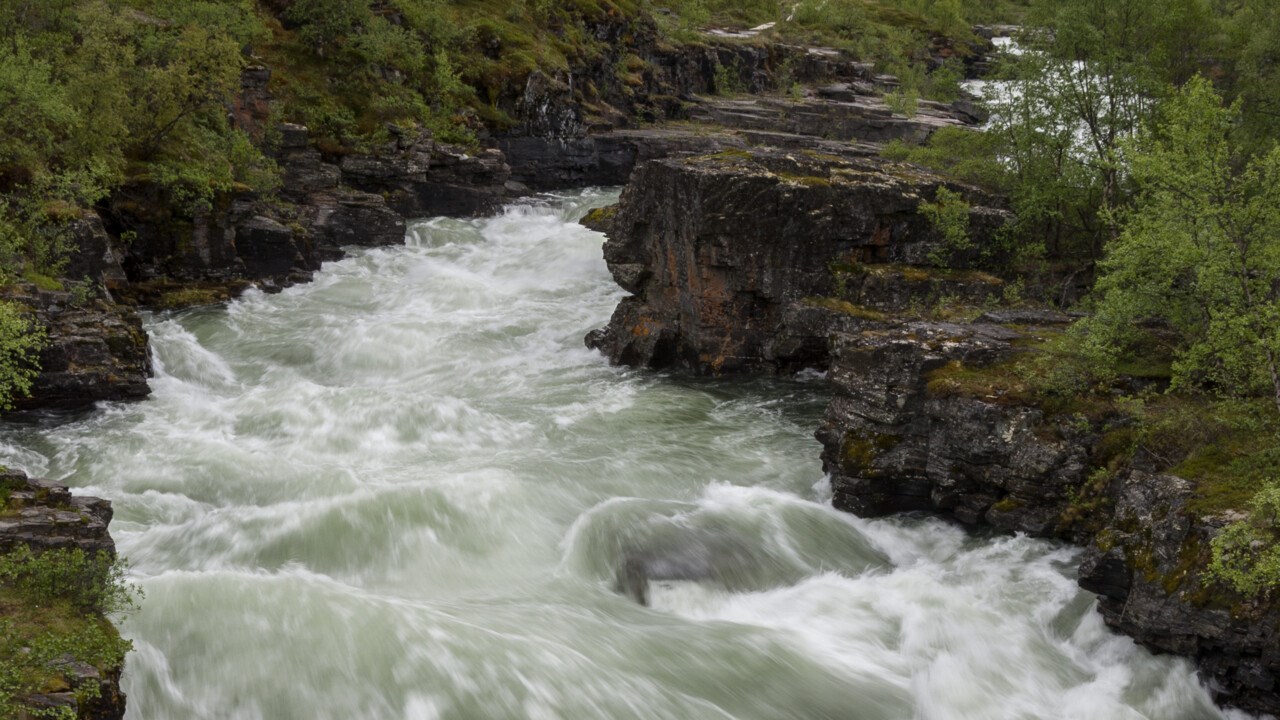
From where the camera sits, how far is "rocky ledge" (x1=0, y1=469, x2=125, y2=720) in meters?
10.0

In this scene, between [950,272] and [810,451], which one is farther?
[950,272]

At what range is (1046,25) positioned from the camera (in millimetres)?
28234

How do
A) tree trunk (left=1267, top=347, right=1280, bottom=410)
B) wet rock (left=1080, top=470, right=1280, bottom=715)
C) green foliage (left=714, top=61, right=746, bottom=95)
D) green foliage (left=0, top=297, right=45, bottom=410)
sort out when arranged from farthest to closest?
1. green foliage (left=714, top=61, right=746, bottom=95)
2. green foliage (left=0, top=297, right=45, bottom=410)
3. tree trunk (left=1267, top=347, right=1280, bottom=410)
4. wet rock (left=1080, top=470, right=1280, bottom=715)

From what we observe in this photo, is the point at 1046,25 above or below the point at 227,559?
above

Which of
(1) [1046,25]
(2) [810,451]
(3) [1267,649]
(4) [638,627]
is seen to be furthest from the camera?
(1) [1046,25]

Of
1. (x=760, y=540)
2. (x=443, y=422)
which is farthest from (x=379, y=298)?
(x=760, y=540)

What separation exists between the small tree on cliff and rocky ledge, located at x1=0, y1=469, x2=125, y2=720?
1679 cm

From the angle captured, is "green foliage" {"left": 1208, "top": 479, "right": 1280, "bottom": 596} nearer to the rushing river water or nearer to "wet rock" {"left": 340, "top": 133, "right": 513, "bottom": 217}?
the rushing river water

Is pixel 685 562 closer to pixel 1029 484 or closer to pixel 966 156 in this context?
pixel 1029 484

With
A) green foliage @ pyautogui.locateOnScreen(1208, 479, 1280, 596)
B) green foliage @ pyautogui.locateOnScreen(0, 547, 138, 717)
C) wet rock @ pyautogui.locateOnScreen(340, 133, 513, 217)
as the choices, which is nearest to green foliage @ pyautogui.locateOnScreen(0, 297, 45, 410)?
green foliage @ pyautogui.locateOnScreen(0, 547, 138, 717)

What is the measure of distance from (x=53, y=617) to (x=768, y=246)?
18989 millimetres

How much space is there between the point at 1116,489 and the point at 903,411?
164 inches

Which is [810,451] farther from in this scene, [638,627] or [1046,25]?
[1046,25]

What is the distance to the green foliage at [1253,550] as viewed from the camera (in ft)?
39.3
